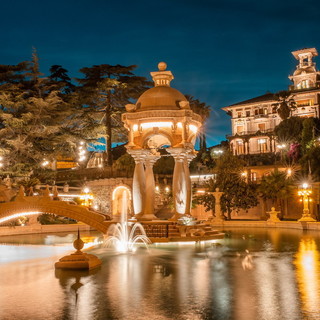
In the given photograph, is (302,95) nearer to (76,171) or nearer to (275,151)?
(275,151)

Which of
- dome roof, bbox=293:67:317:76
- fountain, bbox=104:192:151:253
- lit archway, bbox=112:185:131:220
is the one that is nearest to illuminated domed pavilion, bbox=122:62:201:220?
fountain, bbox=104:192:151:253

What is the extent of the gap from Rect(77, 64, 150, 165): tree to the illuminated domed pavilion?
23.2 m

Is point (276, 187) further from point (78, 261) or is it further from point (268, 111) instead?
point (268, 111)

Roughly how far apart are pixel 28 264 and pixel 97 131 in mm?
30640

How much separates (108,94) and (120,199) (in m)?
11.1

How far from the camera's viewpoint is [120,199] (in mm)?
45125

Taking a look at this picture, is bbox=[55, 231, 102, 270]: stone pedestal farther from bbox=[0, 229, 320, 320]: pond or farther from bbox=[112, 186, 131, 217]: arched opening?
bbox=[112, 186, 131, 217]: arched opening

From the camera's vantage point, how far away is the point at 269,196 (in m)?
39.9

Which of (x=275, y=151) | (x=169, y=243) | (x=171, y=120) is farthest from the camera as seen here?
(x=275, y=151)

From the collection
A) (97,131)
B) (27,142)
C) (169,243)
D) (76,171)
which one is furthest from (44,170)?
(169,243)

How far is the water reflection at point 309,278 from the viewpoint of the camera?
689 cm

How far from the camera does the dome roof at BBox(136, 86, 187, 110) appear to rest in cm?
1981

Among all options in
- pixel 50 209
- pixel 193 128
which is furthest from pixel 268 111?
pixel 50 209

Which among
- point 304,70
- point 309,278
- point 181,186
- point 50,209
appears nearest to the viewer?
point 309,278
